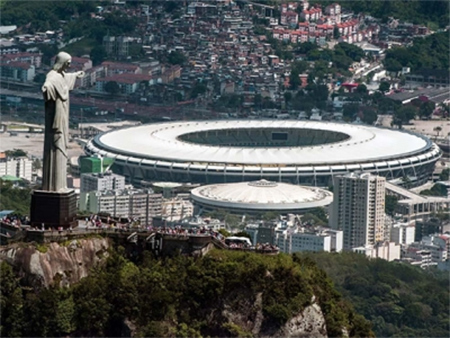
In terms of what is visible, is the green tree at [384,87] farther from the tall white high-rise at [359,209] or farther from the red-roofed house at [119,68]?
the tall white high-rise at [359,209]

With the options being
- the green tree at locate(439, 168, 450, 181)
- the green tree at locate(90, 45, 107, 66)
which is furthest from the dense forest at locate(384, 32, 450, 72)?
the green tree at locate(439, 168, 450, 181)

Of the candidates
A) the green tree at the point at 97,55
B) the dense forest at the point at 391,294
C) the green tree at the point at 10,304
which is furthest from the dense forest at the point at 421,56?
the green tree at the point at 10,304

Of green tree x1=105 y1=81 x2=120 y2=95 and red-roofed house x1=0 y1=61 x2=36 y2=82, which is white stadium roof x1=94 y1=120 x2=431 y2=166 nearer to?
green tree x1=105 y1=81 x2=120 y2=95

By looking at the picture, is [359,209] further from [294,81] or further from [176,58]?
[176,58]

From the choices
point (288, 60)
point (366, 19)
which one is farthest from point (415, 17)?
point (288, 60)

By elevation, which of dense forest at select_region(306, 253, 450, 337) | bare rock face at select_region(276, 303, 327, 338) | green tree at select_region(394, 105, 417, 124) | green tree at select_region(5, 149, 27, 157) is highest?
bare rock face at select_region(276, 303, 327, 338)

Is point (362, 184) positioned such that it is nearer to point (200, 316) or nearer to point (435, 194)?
point (435, 194)
